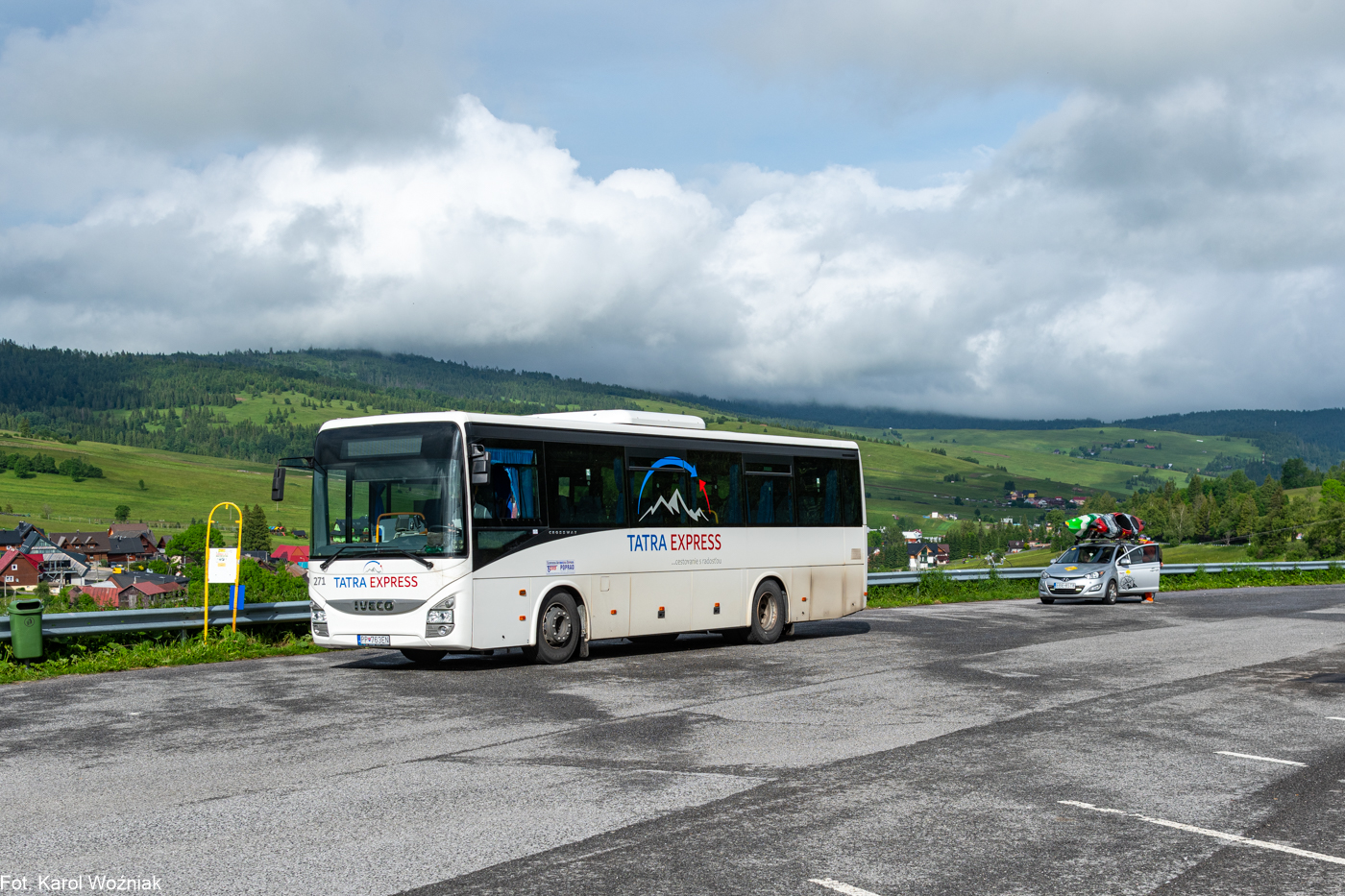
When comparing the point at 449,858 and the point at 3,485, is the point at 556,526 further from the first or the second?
the point at 3,485

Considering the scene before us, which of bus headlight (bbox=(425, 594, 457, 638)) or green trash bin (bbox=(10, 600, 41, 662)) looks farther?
green trash bin (bbox=(10, 600, 41, 662))

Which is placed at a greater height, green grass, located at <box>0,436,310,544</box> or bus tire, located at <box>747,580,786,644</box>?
green grass, located at <box>0,436,310,544</box>

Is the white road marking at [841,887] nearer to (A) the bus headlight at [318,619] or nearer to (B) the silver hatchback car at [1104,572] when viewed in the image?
(A) the bus headlight at [318,619]

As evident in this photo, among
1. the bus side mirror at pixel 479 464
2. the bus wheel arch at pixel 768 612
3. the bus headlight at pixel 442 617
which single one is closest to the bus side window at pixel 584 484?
the bus side mirror at pixel 479 464

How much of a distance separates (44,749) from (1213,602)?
28.6 metres

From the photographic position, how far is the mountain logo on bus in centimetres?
1684

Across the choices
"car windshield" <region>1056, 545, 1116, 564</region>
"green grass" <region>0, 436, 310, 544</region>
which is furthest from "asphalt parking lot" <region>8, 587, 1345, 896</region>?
"green grass" <region>0, 436, 310, 544</region>

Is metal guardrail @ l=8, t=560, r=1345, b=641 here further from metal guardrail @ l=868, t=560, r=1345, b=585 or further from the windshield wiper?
metal guardrail @ l=868, t=560, r=1345, b=585

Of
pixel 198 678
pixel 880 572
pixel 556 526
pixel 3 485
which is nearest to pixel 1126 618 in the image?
pixel 880 572

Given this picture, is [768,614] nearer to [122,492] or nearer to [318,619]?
[318,619]

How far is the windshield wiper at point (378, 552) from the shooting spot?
14.2 metres

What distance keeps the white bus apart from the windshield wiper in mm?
17

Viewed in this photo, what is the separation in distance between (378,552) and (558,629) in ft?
8.57

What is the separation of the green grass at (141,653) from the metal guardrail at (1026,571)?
15.4 meters
